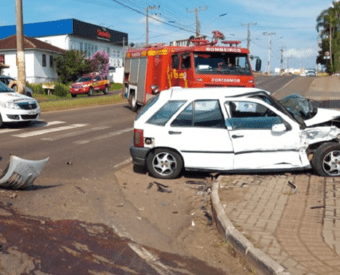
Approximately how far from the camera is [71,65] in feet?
194

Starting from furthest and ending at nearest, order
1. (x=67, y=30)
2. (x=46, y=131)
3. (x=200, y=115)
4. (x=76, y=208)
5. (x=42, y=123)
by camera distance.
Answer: (x=67, y=30) < (x=42, y=123) < (x=46, y=131) < (x=200, y=115) < (x=76, y=208)

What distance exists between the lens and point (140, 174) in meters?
9.07

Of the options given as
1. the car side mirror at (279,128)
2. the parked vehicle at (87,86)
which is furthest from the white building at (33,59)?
the car side mirror at (279,128)

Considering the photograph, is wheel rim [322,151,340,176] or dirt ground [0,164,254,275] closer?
dirt ground [0,164,254,275]

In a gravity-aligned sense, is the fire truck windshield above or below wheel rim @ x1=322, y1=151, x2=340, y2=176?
above

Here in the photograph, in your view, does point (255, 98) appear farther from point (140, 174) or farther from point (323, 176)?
point (140, 174)

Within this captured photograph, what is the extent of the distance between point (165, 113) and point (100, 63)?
55.7 m

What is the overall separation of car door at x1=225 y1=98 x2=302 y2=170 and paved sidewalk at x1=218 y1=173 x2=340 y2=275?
29 cm

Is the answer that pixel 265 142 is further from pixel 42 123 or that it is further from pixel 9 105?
pixel 42 123

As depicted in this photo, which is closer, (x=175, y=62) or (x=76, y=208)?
(x=76, y=208)

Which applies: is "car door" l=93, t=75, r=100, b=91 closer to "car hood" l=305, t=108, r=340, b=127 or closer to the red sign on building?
the red sign on building

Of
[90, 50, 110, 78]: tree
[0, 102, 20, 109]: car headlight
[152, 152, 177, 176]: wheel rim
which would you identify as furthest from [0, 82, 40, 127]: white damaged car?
[90, 50, 110, 78]: tree

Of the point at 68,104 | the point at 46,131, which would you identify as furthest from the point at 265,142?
the point at 68,104

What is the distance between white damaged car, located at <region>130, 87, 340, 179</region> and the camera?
323 inches
